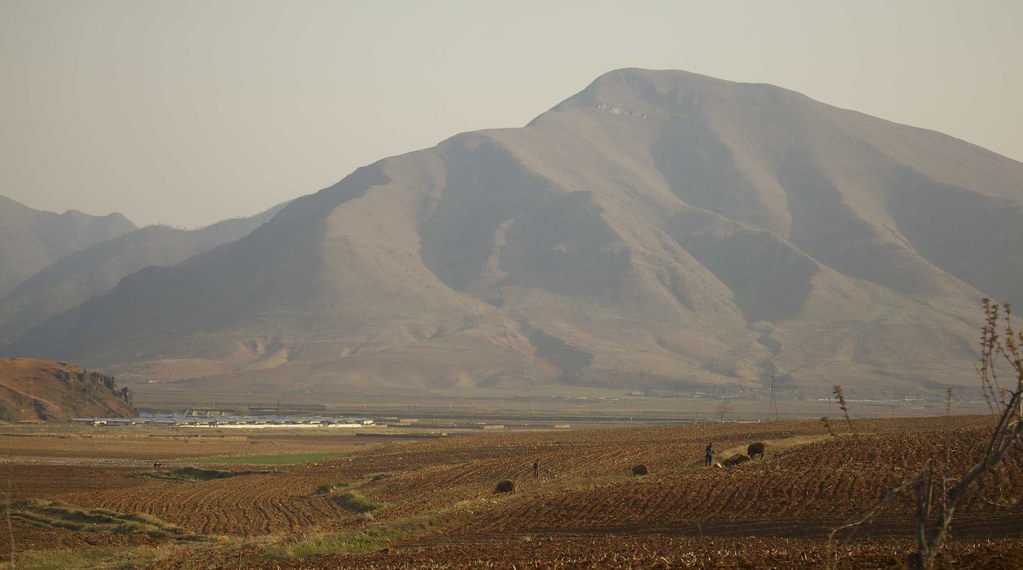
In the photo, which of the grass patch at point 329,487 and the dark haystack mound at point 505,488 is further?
the grass patch at point 329,487

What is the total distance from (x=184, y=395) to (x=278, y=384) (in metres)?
15.5

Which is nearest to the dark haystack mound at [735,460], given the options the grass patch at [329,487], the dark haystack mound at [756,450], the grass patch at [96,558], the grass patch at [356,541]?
the dark haystack mound at [756,450]

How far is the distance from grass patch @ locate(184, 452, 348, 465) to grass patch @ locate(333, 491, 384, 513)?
2020 cm

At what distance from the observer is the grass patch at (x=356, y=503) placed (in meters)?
37.2

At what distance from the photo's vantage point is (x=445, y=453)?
5869 centimetres

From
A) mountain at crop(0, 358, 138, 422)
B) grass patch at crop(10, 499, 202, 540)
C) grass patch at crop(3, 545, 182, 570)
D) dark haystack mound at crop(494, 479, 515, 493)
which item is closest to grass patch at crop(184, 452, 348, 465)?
grass patch at crop(10, 499, 202, 540)

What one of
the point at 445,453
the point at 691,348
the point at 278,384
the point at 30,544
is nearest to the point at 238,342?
the point at 278,384

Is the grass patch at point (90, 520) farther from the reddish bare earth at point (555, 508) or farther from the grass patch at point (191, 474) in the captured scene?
the grass patch at point (191, 474)

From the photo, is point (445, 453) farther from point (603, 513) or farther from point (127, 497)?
point (603, 513)

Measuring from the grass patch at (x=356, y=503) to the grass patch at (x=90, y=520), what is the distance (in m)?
6.83

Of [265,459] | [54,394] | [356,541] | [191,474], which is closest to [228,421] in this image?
[54,394]

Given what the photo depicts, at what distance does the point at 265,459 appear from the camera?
63094 mm

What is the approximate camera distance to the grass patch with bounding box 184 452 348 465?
60.0m

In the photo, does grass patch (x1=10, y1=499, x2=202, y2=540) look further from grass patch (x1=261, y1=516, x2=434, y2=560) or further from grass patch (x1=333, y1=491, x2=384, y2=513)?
grass patch (x1=333, y1=491, x2=384, y2=513)
